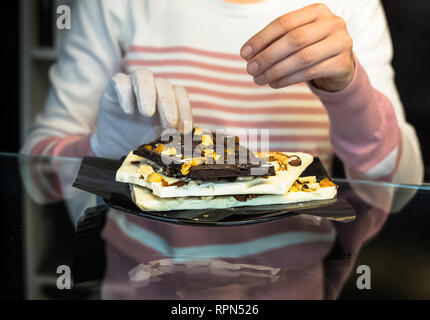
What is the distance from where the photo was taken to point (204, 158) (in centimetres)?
54

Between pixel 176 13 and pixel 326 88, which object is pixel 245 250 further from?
pixel 176 13

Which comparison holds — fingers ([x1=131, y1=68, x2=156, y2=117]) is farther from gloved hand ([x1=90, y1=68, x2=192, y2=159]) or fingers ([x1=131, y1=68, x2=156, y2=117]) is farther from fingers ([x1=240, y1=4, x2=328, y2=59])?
fingers ([x1=240, y1=4, x2=328, y2=59])

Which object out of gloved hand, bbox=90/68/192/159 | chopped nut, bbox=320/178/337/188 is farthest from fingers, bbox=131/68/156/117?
chopped nut, bbox=320/178/337/188

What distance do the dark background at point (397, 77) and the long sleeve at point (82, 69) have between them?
9.2 inches

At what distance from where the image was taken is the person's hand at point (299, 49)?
617 millimetres

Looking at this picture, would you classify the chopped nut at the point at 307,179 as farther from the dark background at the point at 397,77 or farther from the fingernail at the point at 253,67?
the dark background at the point at 397,77

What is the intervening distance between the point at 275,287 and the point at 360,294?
6cm

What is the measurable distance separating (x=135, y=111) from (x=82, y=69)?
0.84 feet

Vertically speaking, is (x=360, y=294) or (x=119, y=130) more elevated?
(x=119, y=130)

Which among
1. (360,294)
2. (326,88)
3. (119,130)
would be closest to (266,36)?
(326,88)

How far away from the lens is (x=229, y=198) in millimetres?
519

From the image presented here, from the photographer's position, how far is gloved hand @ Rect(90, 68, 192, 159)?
631mm

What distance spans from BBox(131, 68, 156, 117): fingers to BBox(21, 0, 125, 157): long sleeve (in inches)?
11.5
